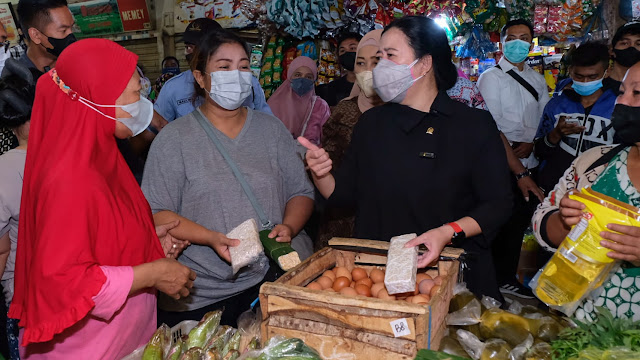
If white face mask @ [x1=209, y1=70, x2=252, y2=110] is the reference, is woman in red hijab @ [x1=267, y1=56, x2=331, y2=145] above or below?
below

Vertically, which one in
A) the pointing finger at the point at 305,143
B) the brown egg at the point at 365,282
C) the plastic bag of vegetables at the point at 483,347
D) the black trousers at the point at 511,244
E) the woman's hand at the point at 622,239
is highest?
the woman's hand at the point at 622,239

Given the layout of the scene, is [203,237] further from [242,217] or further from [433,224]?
[433,224]

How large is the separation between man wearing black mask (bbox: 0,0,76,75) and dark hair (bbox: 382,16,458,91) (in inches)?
88.3

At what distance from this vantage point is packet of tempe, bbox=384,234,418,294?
5.53 feet

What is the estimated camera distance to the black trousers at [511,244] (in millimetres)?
4820

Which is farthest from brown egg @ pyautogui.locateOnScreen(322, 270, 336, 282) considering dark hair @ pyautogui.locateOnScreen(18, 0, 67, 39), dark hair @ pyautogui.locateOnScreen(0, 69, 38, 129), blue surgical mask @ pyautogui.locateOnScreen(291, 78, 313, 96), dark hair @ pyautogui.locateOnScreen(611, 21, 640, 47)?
dark hair @ pyautogui.locateOnScreen(611, 21, 640, 47)

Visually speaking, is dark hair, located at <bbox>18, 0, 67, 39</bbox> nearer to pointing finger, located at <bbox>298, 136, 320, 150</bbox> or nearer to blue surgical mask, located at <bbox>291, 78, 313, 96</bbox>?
blue surgical mask, located at <bbox>291, 78, 313, 96</bbox>

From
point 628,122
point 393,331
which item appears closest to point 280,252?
point 393,331

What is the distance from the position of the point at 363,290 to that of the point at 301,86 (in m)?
3.00

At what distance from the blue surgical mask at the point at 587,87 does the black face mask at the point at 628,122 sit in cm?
233

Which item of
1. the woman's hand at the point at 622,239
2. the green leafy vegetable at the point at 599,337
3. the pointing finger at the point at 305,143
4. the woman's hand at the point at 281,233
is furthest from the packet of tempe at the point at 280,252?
the woman's hand at the point at 622,239

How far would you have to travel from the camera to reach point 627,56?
12.2ft

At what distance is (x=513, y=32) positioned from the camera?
4.66 metres

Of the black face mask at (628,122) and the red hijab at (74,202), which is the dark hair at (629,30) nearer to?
the black face mask at (628,122)
